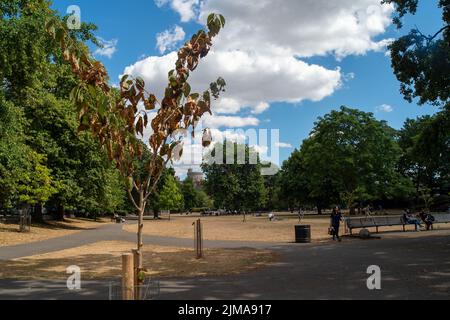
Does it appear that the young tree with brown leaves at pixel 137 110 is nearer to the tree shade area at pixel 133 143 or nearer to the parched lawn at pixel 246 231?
the tree shade area at pixel 133 143

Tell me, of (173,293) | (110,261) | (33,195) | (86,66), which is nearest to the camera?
→ (86,66)

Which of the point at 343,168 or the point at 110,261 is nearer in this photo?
the point at 110,261

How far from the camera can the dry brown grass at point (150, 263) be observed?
11.5 m

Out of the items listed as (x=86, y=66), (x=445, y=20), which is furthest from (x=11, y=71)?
(x=445, y=20)

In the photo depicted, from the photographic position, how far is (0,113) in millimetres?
19641

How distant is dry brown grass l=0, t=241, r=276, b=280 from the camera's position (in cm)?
1149

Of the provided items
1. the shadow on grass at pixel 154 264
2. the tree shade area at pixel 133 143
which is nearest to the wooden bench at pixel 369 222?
the tree shade area at pixel 133 143

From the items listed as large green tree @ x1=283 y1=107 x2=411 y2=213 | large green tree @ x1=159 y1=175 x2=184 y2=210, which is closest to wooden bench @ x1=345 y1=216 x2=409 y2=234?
large green tree @ x1=283 y1=107 x2=411 y2=213

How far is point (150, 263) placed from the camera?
13.8 m

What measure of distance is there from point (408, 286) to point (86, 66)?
7460 millimetres

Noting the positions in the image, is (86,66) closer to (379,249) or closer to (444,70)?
(379,249)

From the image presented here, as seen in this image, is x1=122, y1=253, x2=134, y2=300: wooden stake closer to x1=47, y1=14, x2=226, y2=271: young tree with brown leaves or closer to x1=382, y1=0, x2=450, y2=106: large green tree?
x1=47, y1=14, x2=226, y2=271: young tree with brown leaves

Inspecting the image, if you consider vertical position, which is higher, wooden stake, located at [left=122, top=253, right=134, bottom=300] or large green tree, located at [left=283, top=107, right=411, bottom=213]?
large green tree, located at [left=283, top=107, right=411, bottom=213]
